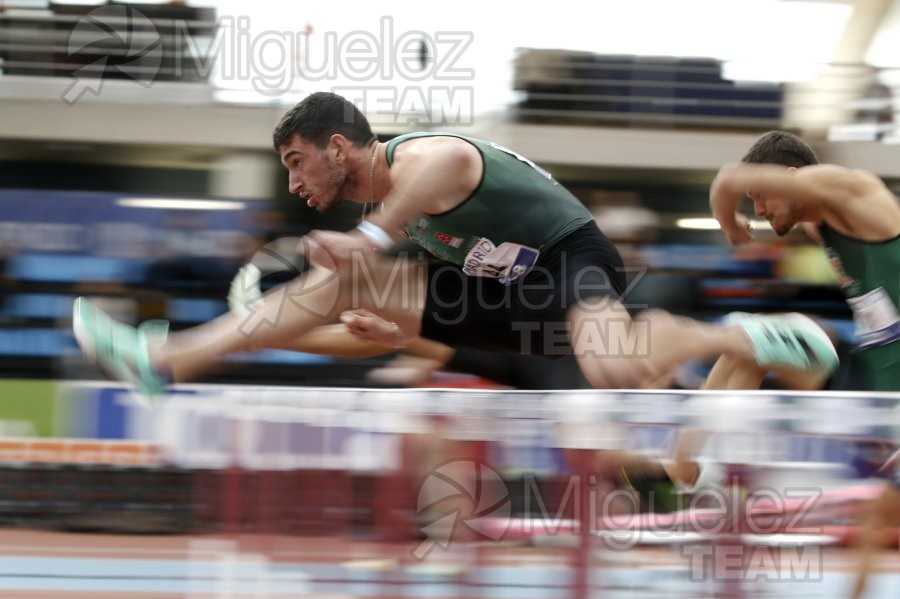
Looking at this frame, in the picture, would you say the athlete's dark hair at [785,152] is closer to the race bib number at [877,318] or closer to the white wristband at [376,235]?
the race bib number at [877,318]

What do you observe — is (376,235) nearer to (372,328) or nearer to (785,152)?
(372,328)

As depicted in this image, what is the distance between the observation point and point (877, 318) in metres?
3.67

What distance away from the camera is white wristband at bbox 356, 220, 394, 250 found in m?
3.47

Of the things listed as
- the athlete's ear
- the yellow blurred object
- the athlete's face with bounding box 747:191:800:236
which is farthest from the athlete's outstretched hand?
Result: the yellow blurred object

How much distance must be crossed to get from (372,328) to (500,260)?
1.77 ft

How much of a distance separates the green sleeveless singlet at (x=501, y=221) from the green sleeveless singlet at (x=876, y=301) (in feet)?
2.71

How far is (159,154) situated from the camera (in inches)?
333

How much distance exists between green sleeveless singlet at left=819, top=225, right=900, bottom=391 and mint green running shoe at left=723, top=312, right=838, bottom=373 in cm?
14

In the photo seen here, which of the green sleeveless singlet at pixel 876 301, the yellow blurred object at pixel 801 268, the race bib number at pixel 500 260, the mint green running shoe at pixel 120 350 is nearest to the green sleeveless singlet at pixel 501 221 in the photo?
the race bib number at pixel 500 260

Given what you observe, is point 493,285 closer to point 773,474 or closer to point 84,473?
point 773,474

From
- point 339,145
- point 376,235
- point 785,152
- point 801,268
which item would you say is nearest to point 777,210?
point 785,152

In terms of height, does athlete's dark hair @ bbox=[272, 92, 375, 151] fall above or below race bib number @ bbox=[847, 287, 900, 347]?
above

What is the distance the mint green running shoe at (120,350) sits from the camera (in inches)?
152

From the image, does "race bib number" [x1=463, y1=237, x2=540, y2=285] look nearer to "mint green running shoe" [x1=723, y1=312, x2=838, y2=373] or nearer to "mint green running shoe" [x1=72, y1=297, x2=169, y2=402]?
"mint green running shoe" [x1=723, y1=312, x2=838, y2=373]
